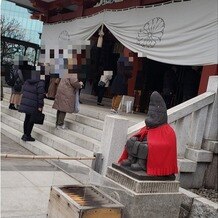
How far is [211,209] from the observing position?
453 cm

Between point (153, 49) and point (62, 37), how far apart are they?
5.91 meters

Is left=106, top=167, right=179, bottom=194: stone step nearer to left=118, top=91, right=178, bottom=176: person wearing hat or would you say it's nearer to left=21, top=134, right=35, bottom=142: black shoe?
left=118, top=91, right=178, bottom=176: person wearing hat

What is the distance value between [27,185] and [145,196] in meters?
2.82

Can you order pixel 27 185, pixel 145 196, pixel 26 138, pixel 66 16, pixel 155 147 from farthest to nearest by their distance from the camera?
pixel 66 16, pixel 26 138, pixel 27 185, pixel 155 147, pixel 145 196

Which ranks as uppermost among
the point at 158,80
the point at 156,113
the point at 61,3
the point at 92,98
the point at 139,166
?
the point at 61,3

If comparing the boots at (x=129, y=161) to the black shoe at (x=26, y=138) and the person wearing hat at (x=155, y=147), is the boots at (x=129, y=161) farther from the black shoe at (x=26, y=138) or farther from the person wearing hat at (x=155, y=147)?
the black shoe at (x=26, y=138)

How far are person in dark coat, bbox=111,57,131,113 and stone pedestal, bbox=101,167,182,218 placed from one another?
650 cm

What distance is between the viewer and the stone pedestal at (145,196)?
3607mm

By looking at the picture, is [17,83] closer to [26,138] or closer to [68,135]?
[26,138]

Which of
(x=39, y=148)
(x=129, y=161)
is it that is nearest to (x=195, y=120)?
(x=129, y=161)

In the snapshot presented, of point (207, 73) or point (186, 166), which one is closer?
point (186, 166)

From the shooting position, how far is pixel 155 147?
149 inches

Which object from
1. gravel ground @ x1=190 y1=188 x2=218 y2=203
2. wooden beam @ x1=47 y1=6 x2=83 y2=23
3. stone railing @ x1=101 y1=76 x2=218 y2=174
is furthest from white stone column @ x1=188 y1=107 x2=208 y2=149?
wooden beam @ x1=47 y1=6 x2=83 y2=23

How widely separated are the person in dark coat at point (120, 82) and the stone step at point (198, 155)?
446 centimetres
